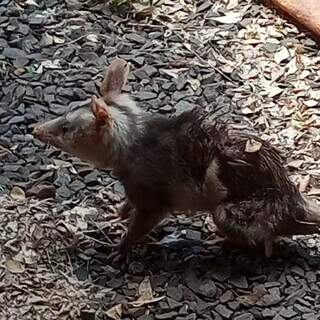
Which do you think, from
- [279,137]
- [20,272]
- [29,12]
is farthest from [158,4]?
[20,272]

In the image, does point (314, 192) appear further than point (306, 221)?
Yes

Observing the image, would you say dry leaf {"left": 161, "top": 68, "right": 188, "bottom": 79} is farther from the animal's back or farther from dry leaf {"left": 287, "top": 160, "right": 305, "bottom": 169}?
the animal's back

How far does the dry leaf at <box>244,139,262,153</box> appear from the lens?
14.1 feet

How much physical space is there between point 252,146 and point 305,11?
1.57 m

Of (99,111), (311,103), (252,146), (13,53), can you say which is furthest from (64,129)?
(311,103)

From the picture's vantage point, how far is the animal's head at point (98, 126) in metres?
4.35

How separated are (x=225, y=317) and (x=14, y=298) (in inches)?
34.1

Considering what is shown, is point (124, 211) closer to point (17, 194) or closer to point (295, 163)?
point (17, 194)

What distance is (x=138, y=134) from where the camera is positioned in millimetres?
4371

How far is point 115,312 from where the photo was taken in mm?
4156

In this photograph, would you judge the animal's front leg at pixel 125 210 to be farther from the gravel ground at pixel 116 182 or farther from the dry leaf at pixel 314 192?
the dry leaf at pixel 314 192

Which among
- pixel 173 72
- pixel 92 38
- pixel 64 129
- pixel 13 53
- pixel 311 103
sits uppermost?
pixel 311 103

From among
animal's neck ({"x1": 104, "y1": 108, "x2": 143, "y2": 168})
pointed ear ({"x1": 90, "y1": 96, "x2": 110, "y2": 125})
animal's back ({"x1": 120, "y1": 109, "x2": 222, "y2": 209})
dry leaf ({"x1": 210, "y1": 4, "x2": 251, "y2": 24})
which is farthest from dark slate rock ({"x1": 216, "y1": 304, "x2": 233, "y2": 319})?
dry leaf ({"x1": 210, "y1": 4, "x2": 251, "y2": 24})

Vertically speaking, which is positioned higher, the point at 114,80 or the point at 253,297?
the point at 114,80
